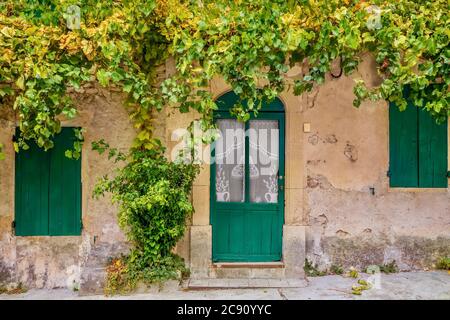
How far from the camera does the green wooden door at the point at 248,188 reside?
5.74 meters

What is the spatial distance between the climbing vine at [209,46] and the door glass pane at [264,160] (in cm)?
103

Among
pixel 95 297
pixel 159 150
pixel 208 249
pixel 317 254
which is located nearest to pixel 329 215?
pixel 317 254

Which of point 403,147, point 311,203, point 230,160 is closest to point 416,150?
point 403,147

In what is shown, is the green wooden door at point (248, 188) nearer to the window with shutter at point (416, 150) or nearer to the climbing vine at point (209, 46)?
the climbing vine at point (209, 46)

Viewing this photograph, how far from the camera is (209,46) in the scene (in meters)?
4.80

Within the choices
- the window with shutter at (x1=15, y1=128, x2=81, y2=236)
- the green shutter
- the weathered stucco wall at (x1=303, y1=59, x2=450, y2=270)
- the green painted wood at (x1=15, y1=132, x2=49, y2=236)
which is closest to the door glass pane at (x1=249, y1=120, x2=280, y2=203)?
the weathered stucco wall at (x1=303, y1=59, x2=450, y2=270)

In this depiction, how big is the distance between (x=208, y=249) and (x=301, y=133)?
211 centimetres

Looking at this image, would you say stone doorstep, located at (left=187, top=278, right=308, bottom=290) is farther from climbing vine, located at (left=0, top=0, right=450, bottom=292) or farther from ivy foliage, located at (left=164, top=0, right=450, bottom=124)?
ivy foliage, located at (left=164, top=0, right=450, bottom=124)

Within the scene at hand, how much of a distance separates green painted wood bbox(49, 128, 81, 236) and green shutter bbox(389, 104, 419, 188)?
15.0ft

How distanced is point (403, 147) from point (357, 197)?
1030 millimetres

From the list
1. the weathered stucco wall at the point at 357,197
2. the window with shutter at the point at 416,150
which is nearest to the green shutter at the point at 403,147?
the window with shutter at the point at 416,150

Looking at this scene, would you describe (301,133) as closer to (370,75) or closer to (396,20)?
(370,75)

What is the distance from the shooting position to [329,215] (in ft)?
19.0

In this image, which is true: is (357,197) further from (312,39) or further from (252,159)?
(312,39)
